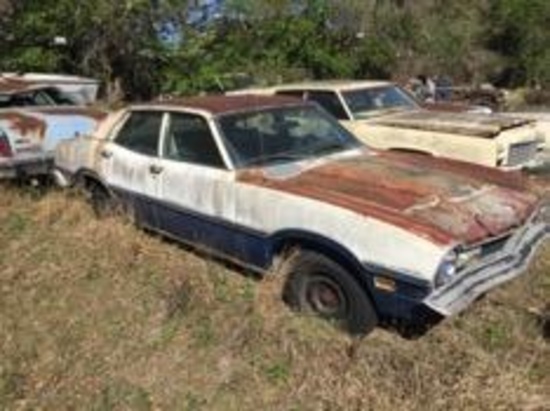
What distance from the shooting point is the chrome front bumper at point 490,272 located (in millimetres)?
4973

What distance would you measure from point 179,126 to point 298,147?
1.04m

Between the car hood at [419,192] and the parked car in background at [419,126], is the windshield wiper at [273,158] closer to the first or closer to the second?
the car hood at [419,192]

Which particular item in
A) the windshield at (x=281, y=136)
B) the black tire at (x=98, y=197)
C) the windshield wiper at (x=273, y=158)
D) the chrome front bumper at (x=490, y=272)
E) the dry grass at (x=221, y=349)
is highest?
the windshield at (x=281, y=136)

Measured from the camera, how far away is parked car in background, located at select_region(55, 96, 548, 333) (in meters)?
5.13

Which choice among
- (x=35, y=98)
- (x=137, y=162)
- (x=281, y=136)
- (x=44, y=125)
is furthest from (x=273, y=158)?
(x=35, y=98)

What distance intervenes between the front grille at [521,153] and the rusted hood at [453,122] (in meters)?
0.24

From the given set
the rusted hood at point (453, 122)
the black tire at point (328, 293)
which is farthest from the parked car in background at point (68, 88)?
the black tire at point (328, 293)

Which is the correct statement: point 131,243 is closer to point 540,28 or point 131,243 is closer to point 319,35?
point 319,35

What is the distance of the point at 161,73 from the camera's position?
63.7 ft

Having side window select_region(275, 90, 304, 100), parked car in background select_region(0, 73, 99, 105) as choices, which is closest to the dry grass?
side window select_region(275, 90, 304, 100)

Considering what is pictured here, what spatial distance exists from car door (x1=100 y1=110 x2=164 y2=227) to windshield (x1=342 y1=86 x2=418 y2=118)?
3490mm

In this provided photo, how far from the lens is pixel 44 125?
9375mm

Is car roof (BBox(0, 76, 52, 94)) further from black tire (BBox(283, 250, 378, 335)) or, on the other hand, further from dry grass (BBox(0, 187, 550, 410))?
black tire (BBox(283, 250, 378, 335))

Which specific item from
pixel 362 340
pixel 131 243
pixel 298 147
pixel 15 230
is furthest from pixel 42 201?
pixel 362 340
